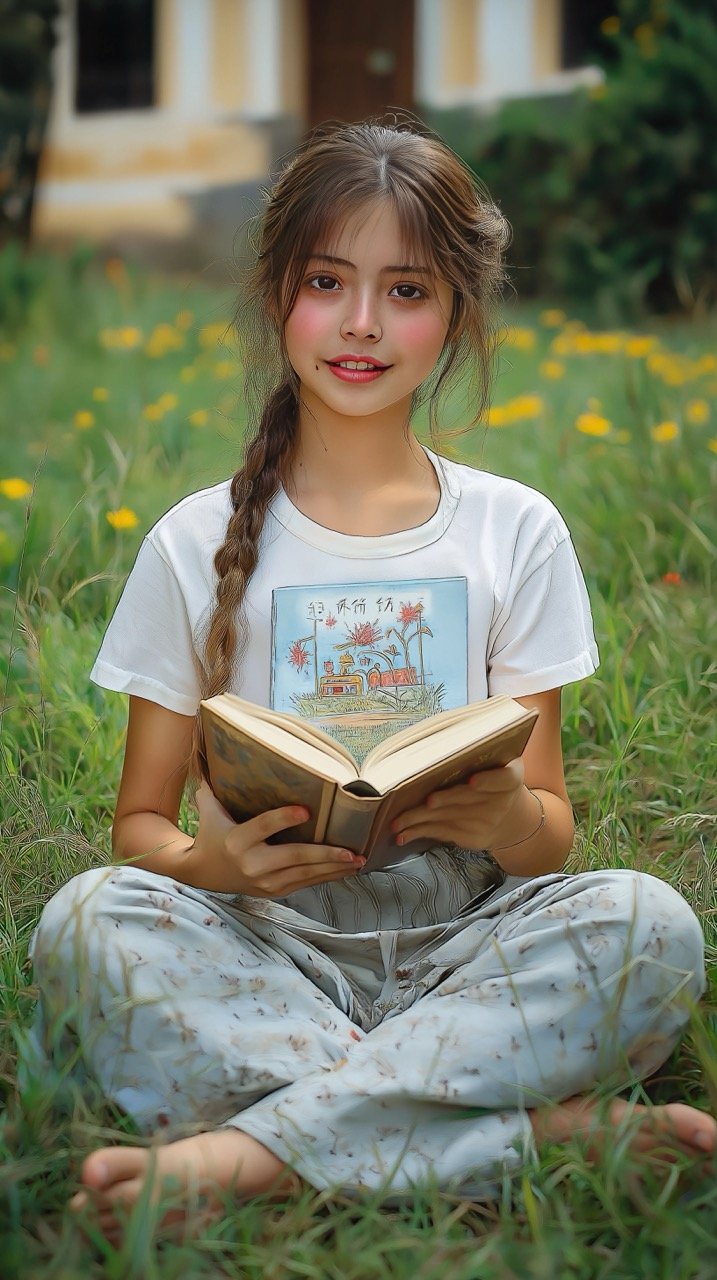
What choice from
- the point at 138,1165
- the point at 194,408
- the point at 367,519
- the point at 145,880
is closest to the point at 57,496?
the point at 194,408

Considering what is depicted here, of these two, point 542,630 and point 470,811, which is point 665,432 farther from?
point 470,811

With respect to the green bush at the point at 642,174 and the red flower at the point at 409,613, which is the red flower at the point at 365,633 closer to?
the red flower at the point at 409,613

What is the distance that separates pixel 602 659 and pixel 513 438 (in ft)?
4.85

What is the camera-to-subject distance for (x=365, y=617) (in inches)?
67.8

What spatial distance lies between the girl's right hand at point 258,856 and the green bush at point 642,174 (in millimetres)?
5199

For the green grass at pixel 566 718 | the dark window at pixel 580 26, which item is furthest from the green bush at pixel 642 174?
the green grass at pixel 566 718

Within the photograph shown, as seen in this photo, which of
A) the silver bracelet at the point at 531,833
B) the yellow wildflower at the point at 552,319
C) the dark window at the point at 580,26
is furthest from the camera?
the dark window at the point at 580,26

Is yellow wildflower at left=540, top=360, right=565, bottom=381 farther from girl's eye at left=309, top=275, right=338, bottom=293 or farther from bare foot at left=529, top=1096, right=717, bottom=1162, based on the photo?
bare foot at left=529, top=1096, right=717, bottom=1162

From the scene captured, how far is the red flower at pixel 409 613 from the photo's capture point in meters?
1.73

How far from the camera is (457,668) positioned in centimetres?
172

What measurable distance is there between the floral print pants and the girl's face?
2.06 ft

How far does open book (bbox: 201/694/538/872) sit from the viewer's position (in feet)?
4.26

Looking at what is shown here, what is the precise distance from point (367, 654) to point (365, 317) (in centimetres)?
39

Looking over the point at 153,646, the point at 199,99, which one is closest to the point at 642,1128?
the point at 153,646
